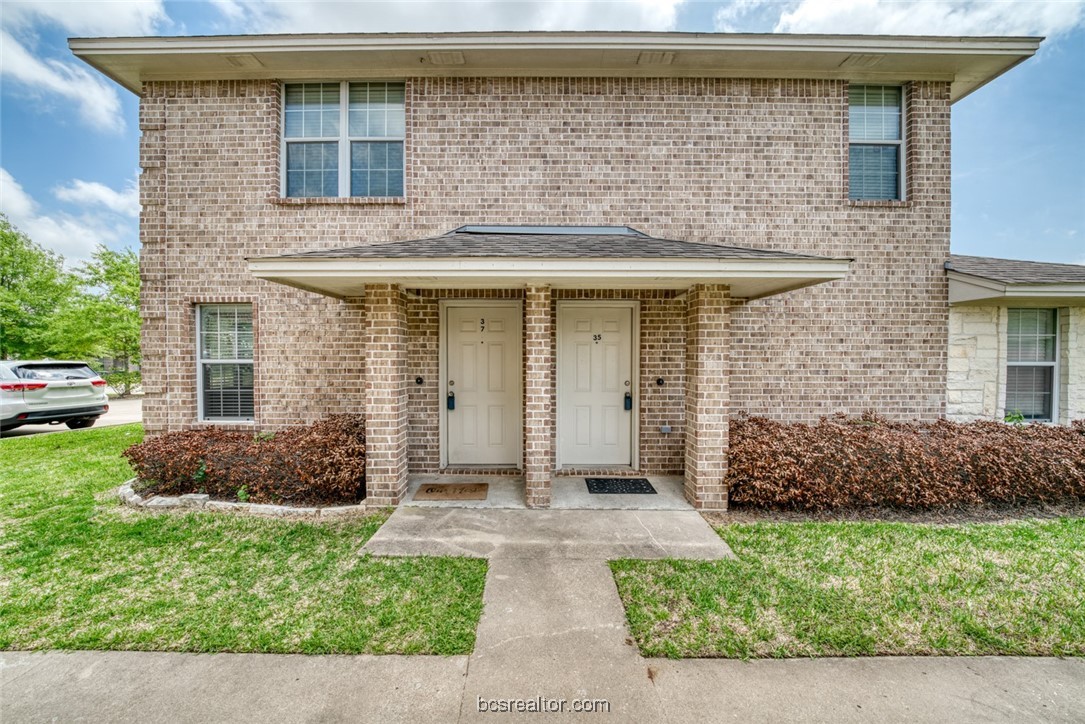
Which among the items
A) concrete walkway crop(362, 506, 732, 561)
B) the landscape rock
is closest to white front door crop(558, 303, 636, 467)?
concrete walkway crop(362, 506, 732, 561)

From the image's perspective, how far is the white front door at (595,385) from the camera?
237 inches

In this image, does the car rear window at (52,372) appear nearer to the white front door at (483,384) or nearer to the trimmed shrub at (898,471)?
the white front door at (483,384)

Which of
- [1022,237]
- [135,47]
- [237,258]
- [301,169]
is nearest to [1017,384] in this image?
[301,169]

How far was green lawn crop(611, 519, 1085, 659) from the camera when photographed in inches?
106

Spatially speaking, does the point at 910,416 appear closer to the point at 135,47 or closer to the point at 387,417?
the point at 387,417

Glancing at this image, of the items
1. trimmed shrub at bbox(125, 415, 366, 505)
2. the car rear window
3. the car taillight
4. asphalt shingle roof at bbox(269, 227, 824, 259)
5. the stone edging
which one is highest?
asphalt shingle roof at bbox(269, 227, 824, 259)

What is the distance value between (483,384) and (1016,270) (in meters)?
7.72

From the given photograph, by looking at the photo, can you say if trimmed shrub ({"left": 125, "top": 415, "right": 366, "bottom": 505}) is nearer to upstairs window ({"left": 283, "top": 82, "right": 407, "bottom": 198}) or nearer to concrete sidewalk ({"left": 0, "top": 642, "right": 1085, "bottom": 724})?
concrete sidewalk ({"left": 0, "top": 642, "right": 1085, "bottom": 724})

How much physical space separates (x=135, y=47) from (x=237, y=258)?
2.90 m

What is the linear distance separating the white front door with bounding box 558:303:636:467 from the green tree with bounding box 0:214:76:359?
21.5 m

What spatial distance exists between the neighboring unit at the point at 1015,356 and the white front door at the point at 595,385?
15.2 feet

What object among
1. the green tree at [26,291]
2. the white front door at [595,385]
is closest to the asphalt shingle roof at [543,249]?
the white front door at [595,385]

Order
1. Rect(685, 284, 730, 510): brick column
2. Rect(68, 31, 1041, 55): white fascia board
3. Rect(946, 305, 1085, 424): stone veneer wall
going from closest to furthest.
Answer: Rect(685, 284, 730, 510): brick column
Rect(68, 31, 1041, 55): white fascia board
Rect(946, 305, 1085, 424): stone veneer wall

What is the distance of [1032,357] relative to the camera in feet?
20.4
